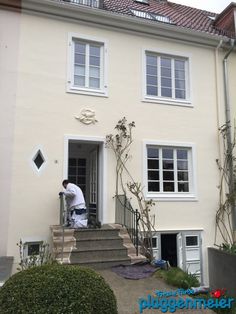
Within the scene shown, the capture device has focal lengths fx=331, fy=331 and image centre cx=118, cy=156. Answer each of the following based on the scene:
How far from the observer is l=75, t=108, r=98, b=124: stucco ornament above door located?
9562 mm

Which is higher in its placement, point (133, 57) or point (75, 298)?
point (133, 57)

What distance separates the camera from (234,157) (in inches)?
436

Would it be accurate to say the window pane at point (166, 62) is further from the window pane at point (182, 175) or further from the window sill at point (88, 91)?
the window pane at point (182, 175)

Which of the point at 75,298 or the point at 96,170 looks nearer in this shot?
the point at 75,298

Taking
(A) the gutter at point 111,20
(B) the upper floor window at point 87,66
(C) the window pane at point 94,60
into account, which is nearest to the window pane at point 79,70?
(B) the upper floor window at point 87,66

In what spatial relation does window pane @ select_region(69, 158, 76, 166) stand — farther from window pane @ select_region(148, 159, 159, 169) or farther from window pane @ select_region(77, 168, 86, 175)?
window pane @ select_region(148, 159, 159, 169)

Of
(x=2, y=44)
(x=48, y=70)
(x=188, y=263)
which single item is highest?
(x=2, y=44)

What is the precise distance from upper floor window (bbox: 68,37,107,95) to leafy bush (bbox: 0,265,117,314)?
21.1 ft

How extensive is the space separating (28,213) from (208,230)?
5643mm

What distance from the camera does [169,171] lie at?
34.8 feet

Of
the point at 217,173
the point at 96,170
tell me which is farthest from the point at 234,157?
the point at 96,170

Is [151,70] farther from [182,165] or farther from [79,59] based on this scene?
[182,165]

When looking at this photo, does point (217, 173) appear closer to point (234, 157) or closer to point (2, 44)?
point (234, 157)

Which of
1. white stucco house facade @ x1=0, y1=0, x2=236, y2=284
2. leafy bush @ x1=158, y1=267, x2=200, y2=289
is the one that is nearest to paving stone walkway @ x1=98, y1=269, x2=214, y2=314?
leafy bush @ x1=158, y1=267, x2=200, y2=289
